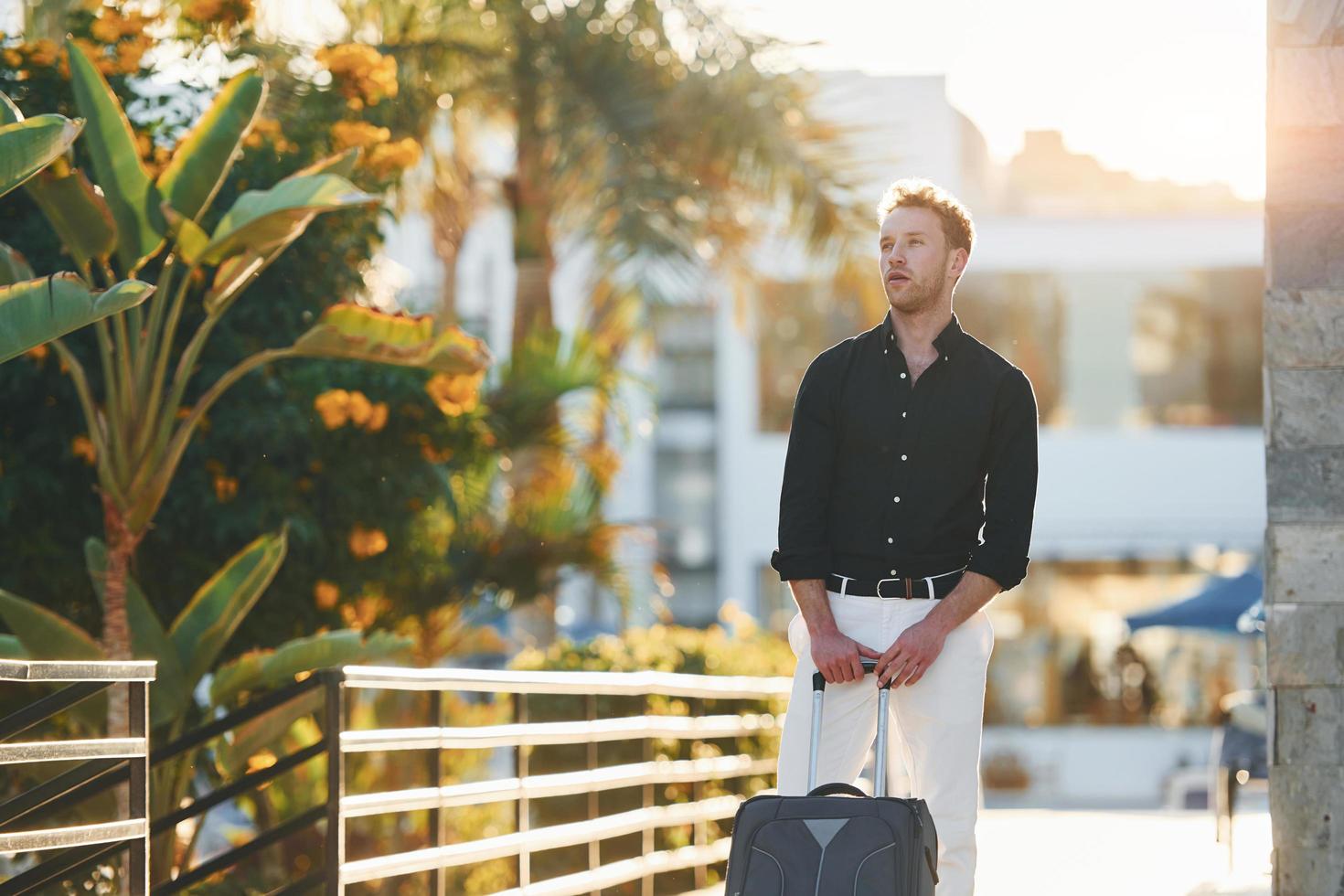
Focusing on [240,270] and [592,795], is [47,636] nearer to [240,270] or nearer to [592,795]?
[240,270]

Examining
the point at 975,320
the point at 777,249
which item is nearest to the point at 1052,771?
the point at 975,320

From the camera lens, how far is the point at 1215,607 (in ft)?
71.8

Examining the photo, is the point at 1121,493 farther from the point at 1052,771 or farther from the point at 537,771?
the point at 537,771

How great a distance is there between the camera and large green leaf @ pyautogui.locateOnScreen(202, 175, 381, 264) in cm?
657

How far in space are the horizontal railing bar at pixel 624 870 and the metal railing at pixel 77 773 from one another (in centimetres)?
154

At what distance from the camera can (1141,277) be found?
3164cm

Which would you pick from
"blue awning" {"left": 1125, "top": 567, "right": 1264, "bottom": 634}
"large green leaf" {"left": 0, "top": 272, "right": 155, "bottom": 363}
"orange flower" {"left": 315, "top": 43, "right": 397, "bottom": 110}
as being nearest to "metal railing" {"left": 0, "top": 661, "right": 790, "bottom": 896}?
"large green leaf" {"left": 0, "top": 272, "right": 155, "bottom": 363}

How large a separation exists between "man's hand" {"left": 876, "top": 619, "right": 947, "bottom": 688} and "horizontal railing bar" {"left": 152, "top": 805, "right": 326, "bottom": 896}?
5.09ft

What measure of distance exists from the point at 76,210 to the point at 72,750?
2.70m

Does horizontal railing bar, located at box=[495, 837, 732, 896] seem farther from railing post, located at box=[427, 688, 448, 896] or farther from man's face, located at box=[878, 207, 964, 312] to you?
man's face, located at box=[878, 207, 964, 312]

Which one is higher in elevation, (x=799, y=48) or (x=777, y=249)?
(x=799, y=48)

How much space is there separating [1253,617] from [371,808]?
788 centimetres

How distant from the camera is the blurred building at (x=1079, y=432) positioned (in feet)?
101

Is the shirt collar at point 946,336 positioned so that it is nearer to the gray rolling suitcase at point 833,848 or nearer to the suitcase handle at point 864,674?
the suitcase handle at point 864,674
